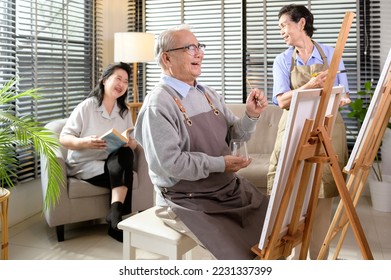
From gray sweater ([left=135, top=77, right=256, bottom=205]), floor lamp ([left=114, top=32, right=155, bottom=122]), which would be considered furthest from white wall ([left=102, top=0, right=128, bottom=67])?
gray sweater ([left=135, top=77, right=256, bottom=205])

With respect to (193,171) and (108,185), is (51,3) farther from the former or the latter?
(193,171)

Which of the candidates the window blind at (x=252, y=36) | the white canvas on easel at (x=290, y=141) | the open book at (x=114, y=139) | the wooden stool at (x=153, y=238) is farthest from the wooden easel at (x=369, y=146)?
the window blind at (x=252, y=36)

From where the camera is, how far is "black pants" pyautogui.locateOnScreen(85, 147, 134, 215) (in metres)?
3.09

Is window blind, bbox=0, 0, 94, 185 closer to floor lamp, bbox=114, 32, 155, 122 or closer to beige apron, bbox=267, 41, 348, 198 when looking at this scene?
floor lamp, bbox=114, 32, 155, 122

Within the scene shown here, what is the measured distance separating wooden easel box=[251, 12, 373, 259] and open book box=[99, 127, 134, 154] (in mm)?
1608

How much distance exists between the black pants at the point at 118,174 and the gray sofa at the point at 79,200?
0.06 meters

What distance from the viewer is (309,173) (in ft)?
5.00

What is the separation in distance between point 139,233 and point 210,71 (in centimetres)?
304

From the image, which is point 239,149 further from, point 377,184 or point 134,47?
point 134,47

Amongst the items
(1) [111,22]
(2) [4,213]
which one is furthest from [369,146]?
(1) [111,22]

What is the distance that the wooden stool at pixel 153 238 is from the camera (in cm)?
177

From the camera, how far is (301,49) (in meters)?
2.40

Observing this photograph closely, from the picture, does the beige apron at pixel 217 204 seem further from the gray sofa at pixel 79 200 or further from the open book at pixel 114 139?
the gray sofa at pixel 79 200
